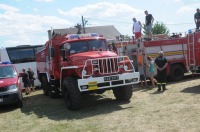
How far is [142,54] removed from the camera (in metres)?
14.9

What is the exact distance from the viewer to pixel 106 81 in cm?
989

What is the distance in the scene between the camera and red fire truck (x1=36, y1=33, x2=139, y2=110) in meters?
9.90

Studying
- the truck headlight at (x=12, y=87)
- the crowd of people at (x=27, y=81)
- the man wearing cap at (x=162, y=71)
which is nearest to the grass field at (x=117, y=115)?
the man wearing cap at (x=162, y=71)

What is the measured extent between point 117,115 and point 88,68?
2.05m

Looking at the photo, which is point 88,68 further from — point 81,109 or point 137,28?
point 137,28

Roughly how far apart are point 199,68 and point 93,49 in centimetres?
568

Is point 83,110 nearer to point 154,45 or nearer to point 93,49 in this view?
point 93,49

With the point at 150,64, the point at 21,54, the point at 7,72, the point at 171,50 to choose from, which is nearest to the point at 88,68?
the point at 7,72

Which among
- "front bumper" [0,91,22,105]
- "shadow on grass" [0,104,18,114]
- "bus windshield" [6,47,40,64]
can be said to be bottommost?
"shadow on grass" [0,104,18,114]

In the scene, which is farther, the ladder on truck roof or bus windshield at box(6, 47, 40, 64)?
bus windshield at box(6, 47, 40, 64)

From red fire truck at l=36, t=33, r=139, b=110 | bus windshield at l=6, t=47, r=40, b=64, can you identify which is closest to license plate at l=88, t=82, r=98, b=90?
red fire truck at l=36, t=33, r=139, b=110

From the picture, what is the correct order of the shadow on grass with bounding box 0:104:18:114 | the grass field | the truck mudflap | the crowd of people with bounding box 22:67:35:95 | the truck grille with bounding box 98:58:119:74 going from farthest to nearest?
the crowd of people with bounding box 22:67:35:95 → the shadow on grass with bounding box 0:104:18:114 → the truck grille with bounding box 98:58:119:74 → the truck mudflap → the grass field

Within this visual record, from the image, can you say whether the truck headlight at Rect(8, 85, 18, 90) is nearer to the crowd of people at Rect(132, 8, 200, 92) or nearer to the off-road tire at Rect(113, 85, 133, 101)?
the off-road tire at Rect(113, 85, 133, 101)

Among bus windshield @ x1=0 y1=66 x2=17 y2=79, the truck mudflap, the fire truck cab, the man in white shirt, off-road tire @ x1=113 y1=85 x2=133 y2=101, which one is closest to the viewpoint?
the truck mudflap
